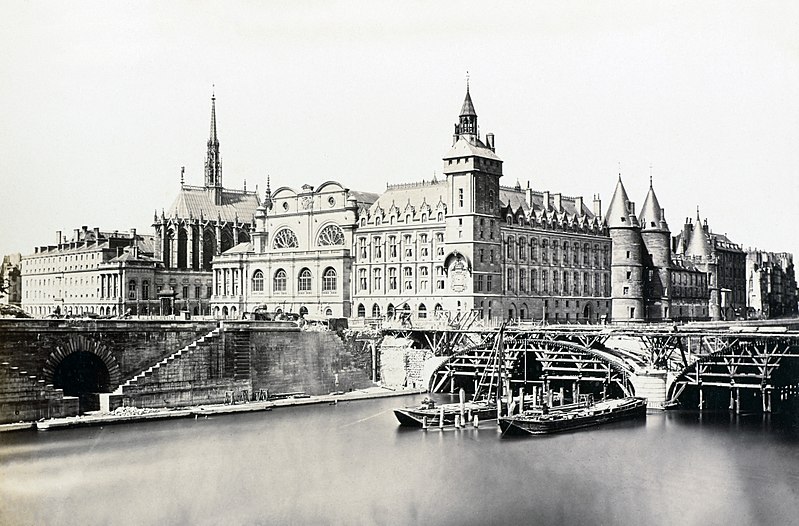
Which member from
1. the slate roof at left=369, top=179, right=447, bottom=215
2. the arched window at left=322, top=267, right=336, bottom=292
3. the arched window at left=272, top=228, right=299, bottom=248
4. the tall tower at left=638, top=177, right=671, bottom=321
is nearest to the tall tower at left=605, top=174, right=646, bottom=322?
the tall tower at left=638, top=177, right=671, bottom=321

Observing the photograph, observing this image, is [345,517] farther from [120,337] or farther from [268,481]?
[120,337]

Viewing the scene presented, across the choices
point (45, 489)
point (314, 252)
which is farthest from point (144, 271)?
point (45, 489)

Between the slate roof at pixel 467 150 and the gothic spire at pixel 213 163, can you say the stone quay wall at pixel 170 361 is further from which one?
the gothic spire at pixel 213 163

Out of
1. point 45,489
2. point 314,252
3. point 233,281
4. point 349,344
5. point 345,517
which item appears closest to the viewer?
point 345,517

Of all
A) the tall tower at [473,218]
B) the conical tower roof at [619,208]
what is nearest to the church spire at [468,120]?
the tall tower at [473,218]

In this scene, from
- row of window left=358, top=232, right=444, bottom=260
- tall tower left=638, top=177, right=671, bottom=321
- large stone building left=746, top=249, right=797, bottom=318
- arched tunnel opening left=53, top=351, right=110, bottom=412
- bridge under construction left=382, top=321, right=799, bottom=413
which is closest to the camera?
arched tunnel opening left=53, top=351, right=110, bottom=412

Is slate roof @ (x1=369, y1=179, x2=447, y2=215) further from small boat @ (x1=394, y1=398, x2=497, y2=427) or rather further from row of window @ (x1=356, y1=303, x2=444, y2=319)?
small boat @ (x1=394, y1=398, x2=497, y2=427)
